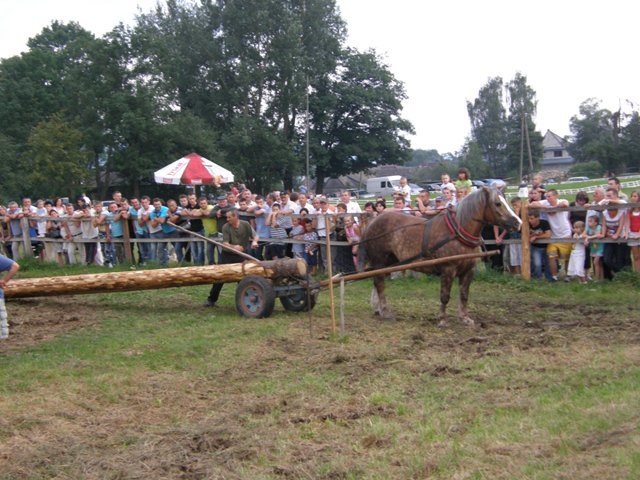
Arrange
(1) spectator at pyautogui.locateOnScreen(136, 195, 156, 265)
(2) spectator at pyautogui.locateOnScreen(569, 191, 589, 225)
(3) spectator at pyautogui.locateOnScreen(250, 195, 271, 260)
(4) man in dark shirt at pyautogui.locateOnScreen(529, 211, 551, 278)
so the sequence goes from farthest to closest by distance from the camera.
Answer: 1. (1) spectator at pyautogui.locateOnScreen(136, 195, 156, 265)
2. (3) spectator at pyautogui.locateOnScreen(250, 195, 271, 260)
3. (4) man in dark shirt at pyautogui.locateOnScreen(529, 211, 551, 278)
4. (2) spectator at pyautogui.locateOnScreen(569, 191, 589, 225)

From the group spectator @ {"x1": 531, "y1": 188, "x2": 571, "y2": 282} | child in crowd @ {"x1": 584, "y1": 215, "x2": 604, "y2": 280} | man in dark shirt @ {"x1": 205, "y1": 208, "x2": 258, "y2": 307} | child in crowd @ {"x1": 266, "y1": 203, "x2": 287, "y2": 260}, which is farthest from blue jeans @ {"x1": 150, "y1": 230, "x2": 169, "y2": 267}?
child in crowd @ {"x1": 584, "y1": 215, "x2": 604, "y2": 280}

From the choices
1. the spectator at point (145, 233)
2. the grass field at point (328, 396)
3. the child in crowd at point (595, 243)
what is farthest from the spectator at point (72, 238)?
the child in crowd at point (595, 243)

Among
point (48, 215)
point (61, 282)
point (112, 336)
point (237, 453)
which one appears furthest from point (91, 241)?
point (237, 453)

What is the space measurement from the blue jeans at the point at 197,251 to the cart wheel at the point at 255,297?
6.07 m

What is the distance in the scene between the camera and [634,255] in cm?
1231

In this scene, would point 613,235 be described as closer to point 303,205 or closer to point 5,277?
point 303,205

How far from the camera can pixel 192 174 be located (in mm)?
23391

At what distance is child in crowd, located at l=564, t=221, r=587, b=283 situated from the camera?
12.7m

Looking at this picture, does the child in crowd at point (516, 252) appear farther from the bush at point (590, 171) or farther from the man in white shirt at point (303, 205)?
the bush at point (590, 171)

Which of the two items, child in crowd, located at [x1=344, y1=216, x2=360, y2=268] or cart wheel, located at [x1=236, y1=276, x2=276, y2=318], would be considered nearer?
cart wheel, located at [x1=236, y1=276, x2=276, y2=318]

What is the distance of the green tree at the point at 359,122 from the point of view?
2175 inches

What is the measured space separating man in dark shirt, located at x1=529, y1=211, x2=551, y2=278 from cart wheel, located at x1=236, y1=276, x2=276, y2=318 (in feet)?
17.8

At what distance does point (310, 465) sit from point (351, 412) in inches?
46.4

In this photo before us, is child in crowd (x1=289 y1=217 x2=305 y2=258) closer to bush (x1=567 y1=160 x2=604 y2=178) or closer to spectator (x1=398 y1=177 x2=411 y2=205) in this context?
spectator (x1=398 y1=177 x2=411 y2=205)
